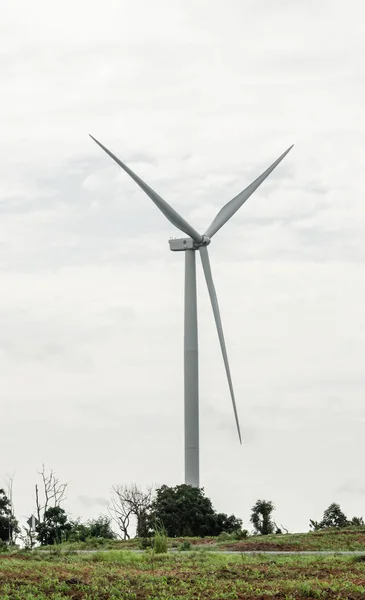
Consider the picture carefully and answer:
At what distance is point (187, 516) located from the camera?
46.2 meters

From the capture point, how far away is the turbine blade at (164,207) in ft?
173

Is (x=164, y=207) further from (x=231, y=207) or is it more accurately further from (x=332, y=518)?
(x=332, y=518)

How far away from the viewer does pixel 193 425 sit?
176 ft

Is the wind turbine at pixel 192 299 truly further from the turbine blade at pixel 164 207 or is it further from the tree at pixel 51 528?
the tree at pixel 51 528

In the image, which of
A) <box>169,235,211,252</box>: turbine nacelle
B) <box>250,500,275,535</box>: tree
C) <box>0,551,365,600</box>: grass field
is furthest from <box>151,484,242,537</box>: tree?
<box>0,551,365,600</box>: grass field

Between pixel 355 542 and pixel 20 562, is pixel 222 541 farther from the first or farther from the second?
pixel 20 562

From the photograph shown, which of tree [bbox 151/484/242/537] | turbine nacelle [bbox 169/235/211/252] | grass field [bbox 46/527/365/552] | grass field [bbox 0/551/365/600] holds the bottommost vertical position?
grass field [bbox 0/551/365/600]

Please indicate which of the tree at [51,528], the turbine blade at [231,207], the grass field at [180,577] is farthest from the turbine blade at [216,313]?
the grass field at [180,577]

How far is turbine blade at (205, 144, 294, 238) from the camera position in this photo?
56219mm

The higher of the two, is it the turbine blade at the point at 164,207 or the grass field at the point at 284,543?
the turbine blade at the point at 164,207

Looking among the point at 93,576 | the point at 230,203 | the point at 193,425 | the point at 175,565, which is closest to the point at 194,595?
the point at 93,576

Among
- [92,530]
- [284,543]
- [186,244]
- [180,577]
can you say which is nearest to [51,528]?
[92,530]

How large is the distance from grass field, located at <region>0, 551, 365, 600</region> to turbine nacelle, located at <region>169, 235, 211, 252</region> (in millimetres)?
31492

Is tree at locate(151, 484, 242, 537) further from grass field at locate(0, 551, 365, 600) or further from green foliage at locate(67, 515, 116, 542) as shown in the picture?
grass field at locate(0, 551, 365, 600)
